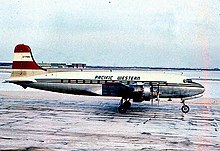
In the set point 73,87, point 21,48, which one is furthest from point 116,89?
point 21,48

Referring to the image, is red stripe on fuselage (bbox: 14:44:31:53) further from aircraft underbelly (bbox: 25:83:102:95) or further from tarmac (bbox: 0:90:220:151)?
tarmac (bbox: 0:90:220:151)

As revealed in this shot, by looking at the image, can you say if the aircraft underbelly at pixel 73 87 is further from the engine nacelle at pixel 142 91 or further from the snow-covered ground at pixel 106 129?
the engine nacelle at pixel 142 91

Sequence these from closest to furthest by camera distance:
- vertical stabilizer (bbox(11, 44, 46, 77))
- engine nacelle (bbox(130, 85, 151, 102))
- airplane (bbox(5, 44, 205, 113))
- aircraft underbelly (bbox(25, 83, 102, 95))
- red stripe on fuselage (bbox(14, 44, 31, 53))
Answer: engine nacelle (bbox(130, 85, 151, 102))
airplane (bbox(5, 44, 205, 113))
aircraft underbelly (bbox(25, 83, 102, 95))
vertical stabilizer (bbox(11, 44, 46, 77))
red stripe on fuselage (bbox(14, 44, 31, 53))

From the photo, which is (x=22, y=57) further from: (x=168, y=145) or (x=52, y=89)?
(x=168, y=145)

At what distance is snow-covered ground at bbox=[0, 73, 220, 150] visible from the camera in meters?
14.5

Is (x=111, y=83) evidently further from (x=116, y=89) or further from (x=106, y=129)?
(x=106, y=129)

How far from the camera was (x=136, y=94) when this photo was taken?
24.0 metres

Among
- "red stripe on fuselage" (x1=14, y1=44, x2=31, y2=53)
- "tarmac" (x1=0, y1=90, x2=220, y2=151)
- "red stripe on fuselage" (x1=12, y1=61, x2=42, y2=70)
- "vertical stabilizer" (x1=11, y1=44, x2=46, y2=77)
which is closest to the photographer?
"tarmac" (x1=0, y1=90, x2=220, y2=151)

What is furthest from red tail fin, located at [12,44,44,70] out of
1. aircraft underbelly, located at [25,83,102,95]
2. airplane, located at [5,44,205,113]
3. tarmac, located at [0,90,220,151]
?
tarmac, located at [0,90,220,151]

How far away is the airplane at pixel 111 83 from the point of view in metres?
24.2

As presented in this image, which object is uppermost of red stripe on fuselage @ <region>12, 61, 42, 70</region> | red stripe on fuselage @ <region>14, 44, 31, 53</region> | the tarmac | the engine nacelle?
red stripe on fuselage @ <region>14, 44, 31, 53</region>

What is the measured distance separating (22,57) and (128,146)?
58.6 feet

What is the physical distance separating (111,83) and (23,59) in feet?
32.1

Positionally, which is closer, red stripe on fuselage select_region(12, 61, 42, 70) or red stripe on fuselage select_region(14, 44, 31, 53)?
red stripe on fuselage select_region(12, 61, 42, 70)
